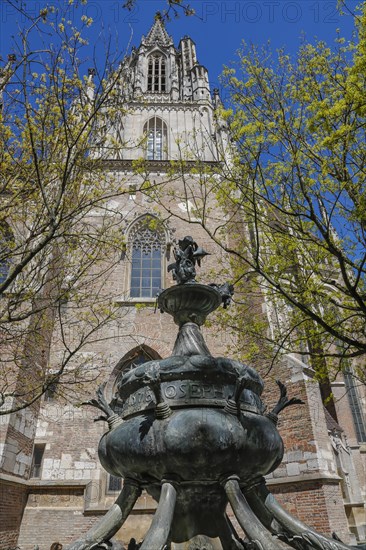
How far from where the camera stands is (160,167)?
1741 centimetres

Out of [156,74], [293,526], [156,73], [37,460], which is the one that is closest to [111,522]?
[293,526]

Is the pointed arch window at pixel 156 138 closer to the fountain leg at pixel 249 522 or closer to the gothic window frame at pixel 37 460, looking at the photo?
the gothic window frame at pixel 37 460

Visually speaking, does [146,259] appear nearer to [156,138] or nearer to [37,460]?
[37,460]

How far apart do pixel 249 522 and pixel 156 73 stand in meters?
26.3

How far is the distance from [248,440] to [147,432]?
0.71 meters

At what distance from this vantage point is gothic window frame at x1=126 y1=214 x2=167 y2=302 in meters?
14.4

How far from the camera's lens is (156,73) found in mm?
24875

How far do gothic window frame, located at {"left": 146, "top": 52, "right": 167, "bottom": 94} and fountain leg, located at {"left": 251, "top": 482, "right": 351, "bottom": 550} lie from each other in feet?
75.5

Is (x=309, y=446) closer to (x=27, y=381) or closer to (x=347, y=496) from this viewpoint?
(x=347, y=496)

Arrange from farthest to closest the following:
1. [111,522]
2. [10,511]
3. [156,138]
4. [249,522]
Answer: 1. [156,138]
2. [10,511]
3. [111,522]
4. [249,522]

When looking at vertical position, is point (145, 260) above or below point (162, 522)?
above

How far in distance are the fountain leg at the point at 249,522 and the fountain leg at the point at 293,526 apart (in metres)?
0.18

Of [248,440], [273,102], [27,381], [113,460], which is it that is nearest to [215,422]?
[248,440]

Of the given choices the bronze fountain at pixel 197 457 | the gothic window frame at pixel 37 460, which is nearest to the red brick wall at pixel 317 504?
the gothic window frame at pixel 37 460
